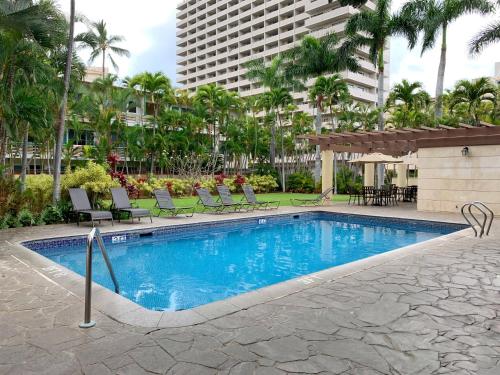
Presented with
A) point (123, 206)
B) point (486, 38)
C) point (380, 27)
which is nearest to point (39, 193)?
point (123, 206)

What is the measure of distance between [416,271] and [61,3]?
12.2 m

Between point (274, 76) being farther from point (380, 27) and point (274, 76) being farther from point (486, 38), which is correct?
point (486, 38)

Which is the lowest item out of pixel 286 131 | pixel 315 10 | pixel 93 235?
pixel 93 235

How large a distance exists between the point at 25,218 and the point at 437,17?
79.8 feet

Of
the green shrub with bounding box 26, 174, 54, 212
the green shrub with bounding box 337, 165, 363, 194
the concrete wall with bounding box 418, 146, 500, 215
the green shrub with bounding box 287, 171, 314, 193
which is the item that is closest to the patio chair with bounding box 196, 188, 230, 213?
the green shrub with bounding box 26, 174, 54, 212

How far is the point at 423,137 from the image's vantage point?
1548 centimetres

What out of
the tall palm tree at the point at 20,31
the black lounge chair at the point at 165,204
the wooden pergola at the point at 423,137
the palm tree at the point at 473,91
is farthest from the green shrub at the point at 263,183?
the tall palm tree at the point at 20,31

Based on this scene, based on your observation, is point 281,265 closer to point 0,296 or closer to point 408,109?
point 0,296

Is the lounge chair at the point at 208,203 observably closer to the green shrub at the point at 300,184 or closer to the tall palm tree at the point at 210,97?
the green shrub at the point at 300,184

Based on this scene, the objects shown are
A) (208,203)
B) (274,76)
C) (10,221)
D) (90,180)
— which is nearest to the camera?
(10,221)

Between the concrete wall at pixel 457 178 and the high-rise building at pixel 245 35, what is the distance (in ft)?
128

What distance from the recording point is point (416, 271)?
563 cm

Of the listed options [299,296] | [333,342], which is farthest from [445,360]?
[299,296]

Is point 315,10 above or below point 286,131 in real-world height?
above
